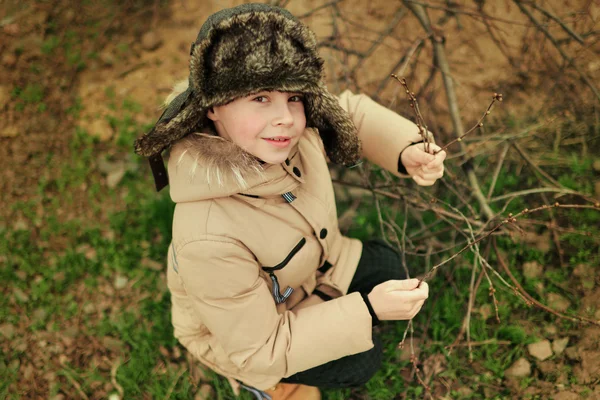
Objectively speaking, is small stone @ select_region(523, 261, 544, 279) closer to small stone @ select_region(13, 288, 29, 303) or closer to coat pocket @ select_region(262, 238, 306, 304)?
coat pocket @ select_region(262, 238, 306, 304)

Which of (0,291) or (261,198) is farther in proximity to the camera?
(0,291)

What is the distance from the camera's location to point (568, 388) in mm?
2055

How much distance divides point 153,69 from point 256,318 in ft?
7.28

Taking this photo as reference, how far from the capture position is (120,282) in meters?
2.56

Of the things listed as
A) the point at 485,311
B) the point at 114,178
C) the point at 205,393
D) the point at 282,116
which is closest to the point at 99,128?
the point at 114,178

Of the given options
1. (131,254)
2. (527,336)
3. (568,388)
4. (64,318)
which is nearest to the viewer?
(568,388)

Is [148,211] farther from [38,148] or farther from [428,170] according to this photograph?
[428,170]

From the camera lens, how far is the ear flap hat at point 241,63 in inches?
51.5

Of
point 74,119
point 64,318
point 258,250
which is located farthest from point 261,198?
point 74,119

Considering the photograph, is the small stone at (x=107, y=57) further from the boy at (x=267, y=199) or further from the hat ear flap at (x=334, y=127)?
the hat ear flap at (x=334, y=127)

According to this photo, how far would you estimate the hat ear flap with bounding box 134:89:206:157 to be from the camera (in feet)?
4.69

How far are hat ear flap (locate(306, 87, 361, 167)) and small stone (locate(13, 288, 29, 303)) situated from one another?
5.83 ft

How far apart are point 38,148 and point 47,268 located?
0.80m

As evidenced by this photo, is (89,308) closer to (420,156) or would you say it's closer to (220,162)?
(220,162)
